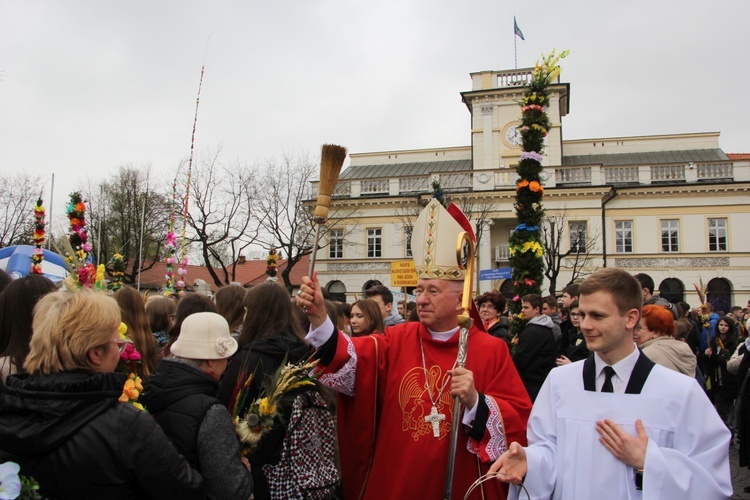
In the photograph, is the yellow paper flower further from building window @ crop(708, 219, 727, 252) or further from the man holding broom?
building window @ crop(708, 219, 727, 252)

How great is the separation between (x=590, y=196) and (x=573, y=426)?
3320cm

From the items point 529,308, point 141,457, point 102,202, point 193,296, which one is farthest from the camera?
point 102,202

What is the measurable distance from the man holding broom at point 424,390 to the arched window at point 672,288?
32.9 m

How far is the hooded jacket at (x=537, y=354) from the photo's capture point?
673cm

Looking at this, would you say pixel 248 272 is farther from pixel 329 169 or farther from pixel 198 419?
pixel 198 419

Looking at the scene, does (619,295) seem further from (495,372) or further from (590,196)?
(590,196)

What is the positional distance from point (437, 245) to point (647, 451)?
170 cm

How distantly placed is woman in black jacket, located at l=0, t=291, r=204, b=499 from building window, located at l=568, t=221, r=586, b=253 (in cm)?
3202

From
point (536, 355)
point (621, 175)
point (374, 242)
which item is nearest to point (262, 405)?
point (536, 355)

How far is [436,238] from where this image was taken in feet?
12.6

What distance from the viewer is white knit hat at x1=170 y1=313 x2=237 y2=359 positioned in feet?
10.0

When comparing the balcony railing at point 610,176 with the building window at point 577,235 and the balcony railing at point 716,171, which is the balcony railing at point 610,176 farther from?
the building window at point 577,235

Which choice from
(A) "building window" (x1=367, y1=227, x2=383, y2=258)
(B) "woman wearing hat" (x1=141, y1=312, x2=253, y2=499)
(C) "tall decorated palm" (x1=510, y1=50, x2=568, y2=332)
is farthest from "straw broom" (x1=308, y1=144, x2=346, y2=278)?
(A) "building window" (x1=367, y1=227, x2=383, y2=258)

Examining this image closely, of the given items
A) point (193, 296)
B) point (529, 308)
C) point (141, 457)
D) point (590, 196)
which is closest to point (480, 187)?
point (590, 196)
